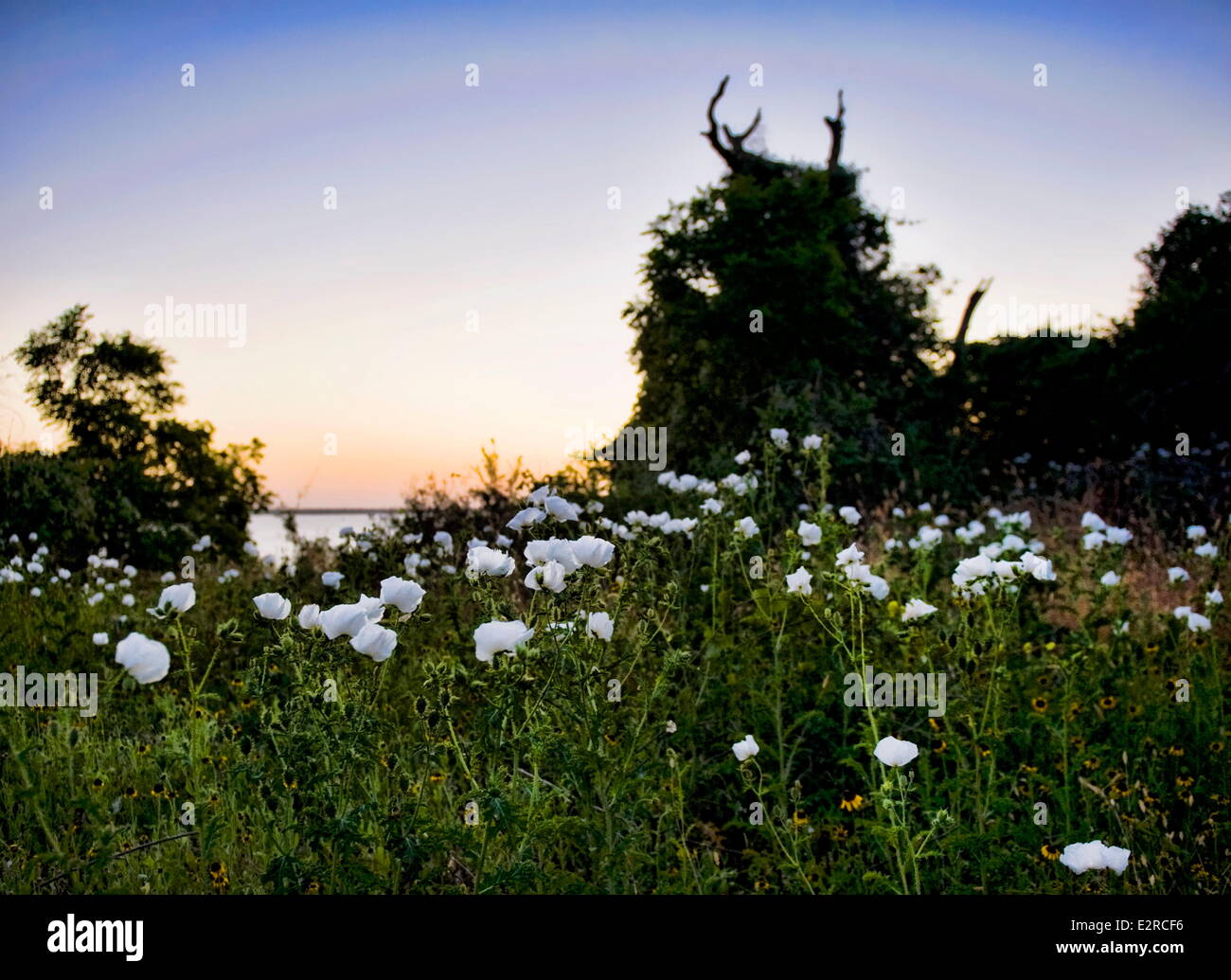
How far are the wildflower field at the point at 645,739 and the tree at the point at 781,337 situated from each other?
7505 millimetres

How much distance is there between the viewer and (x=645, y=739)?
2904 mm

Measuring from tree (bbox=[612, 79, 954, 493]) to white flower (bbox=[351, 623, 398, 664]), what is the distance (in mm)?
10283

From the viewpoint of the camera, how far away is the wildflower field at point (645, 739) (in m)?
2.26

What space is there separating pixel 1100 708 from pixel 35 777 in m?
4.63

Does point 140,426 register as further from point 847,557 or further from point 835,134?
point 847,557

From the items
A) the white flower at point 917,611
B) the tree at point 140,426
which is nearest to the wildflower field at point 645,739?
the white flower at point 917,611

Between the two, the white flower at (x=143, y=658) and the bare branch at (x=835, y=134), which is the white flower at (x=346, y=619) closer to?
the white flower at (x=143, y=658)

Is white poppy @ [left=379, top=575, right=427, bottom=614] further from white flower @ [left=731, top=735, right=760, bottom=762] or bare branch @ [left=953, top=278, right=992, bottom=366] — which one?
bare branch @ [left=953, top=278, right=992, bottom=366]

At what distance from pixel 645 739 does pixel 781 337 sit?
12.3 metres

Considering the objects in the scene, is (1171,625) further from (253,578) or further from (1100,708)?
(253,578)

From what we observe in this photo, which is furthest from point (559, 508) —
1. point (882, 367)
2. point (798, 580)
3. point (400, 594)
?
point (882, 367)

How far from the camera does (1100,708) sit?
4027 mm

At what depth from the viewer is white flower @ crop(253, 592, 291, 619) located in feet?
7.52
